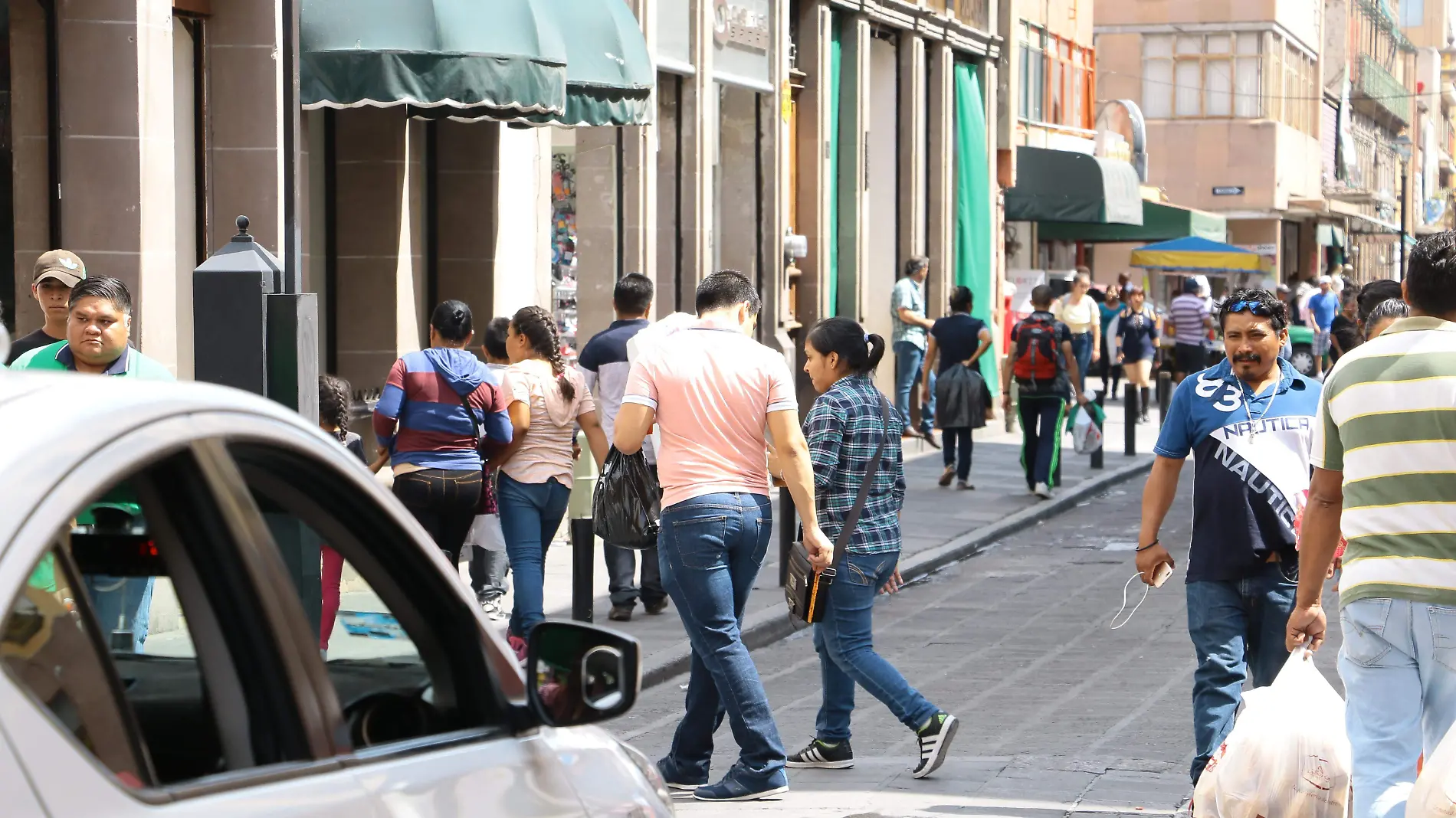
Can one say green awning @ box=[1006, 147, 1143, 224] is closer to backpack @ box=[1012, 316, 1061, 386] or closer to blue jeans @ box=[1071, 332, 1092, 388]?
blue jeans @ box=[1071, 332, 1092, 388]

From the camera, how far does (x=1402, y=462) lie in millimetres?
4992

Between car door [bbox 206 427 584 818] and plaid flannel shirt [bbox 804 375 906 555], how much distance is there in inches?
171

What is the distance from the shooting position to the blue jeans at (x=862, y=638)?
747 cm

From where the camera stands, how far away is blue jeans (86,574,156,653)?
2.40 metres

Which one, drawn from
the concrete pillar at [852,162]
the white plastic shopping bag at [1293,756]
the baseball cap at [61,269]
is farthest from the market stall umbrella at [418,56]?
the concrete pillar at [852,162]

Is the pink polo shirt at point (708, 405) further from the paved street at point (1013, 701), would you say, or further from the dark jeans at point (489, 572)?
the dark jeans at point (489, 572)

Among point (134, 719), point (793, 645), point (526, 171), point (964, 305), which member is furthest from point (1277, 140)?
point (134, 719)

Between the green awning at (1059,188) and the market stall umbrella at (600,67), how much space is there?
1615 centimetres

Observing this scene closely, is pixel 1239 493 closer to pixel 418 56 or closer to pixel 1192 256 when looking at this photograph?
pixel 418 56

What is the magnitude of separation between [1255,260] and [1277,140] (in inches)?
679

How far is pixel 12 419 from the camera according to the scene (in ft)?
7.16

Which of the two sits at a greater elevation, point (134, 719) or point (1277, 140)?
point (1277, 140)

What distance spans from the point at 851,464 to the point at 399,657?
458 centimetres

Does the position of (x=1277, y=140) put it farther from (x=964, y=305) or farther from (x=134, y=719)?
(x=134, y=719)
